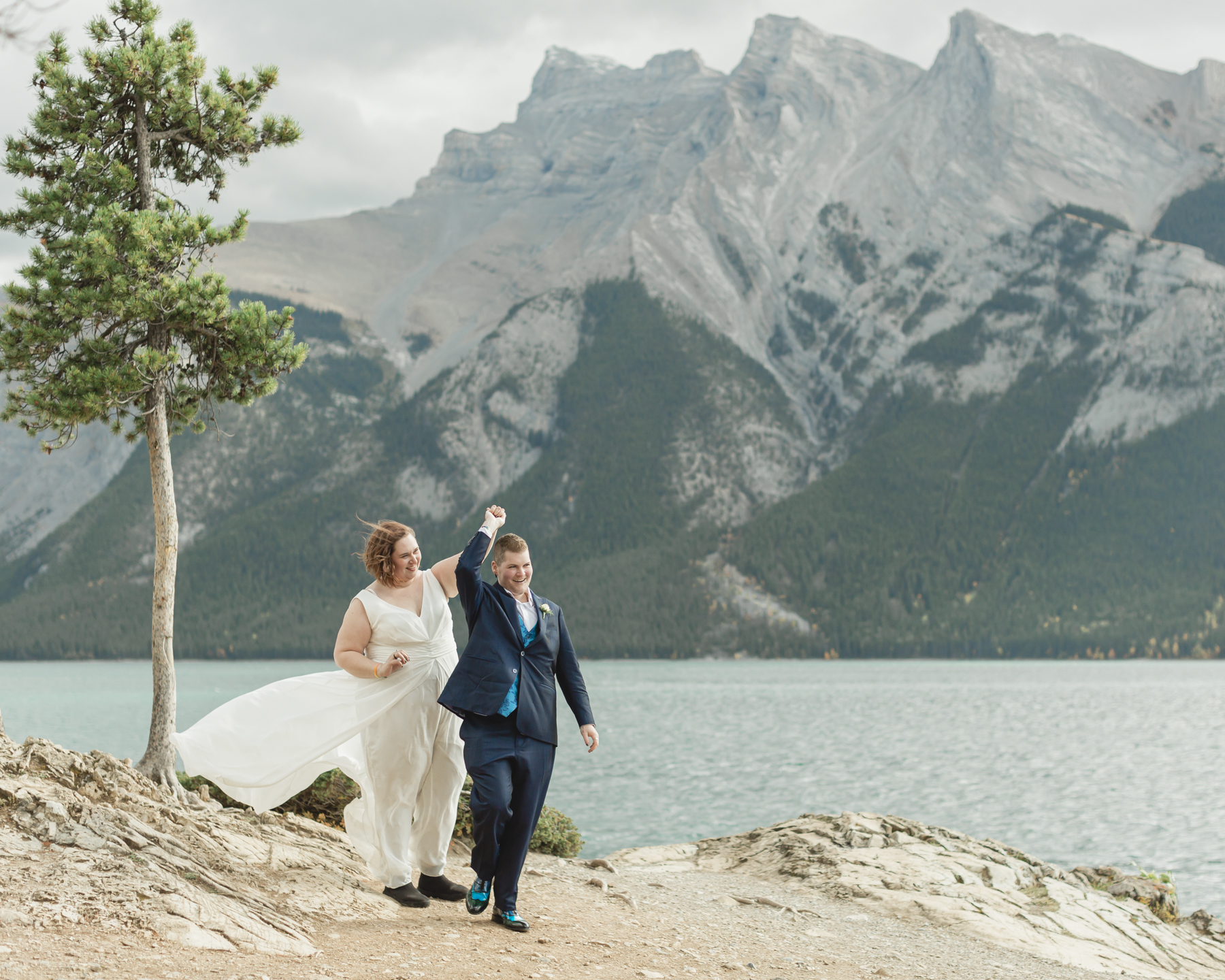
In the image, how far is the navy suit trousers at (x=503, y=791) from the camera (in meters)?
8.27

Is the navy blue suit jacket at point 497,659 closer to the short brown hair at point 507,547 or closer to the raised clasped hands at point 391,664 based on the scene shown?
the short brown hair at point 507,547

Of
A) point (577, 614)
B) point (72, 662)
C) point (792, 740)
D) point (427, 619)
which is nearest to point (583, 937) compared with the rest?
point (427, 619)

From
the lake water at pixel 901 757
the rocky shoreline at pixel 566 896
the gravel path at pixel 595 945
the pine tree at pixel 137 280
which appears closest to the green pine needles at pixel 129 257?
the pine tree at pixel 137 280

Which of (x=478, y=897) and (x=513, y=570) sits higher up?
(x=513, y=570)

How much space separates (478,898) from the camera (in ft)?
28.4

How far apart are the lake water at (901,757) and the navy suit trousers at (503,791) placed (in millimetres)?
18199

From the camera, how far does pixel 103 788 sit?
9.68 m

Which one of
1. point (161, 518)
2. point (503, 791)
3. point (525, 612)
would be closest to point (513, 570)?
point (525, 612)

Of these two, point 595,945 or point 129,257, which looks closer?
point 595,945

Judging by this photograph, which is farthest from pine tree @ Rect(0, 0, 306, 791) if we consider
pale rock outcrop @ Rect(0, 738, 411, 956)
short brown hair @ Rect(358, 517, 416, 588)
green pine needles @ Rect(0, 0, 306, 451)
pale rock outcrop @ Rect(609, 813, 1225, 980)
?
pale rock outcrop @ Rect(609, 813, 1225, 980)

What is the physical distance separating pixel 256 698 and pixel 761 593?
182522 millimetres

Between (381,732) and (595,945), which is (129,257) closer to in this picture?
(381,732)

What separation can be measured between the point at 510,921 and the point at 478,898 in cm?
35

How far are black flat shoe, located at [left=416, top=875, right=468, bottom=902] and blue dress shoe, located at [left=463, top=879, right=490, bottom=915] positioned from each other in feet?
2.36
